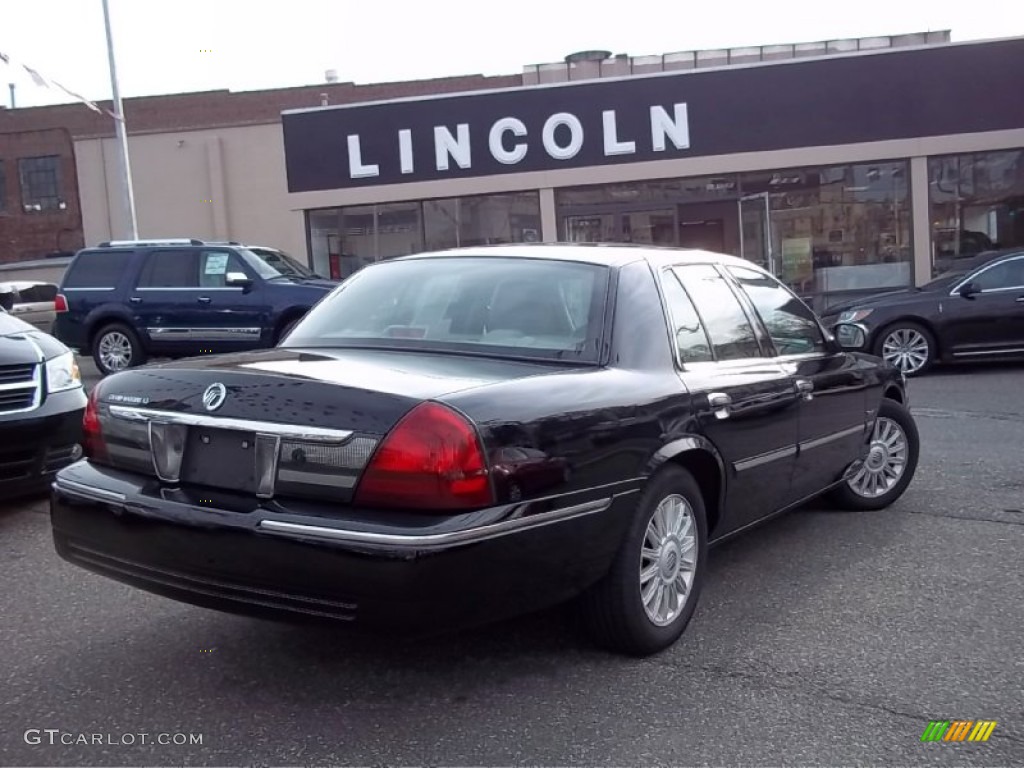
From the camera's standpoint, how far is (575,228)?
18812mm

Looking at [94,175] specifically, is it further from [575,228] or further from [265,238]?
[575,228]

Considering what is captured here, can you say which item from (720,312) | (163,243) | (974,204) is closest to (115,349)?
(163,243)

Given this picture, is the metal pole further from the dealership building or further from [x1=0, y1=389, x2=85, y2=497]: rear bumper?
[x1=0, y1=389, x2=85, y2=497]: rear bumper

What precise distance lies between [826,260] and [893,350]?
5.99 m

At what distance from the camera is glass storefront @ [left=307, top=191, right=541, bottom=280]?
62.5 ft

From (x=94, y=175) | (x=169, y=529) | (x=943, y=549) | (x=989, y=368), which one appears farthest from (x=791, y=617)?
(x=94, y=175)

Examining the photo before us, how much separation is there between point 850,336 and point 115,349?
1106 centimetres

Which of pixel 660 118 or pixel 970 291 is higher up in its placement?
pixel 660 118

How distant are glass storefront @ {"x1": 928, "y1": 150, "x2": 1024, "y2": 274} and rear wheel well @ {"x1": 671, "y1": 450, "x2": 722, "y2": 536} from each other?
595 inches

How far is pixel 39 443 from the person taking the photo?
5844mm

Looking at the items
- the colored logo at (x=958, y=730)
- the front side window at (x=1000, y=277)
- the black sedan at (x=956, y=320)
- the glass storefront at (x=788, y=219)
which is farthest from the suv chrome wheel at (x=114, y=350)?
→ the colored logo at (x=958, y=730)

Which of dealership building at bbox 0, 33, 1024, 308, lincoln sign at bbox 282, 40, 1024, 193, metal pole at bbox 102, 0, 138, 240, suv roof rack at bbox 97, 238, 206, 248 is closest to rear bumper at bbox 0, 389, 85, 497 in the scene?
suv roof rack at bbox 97, 238, 206, 248

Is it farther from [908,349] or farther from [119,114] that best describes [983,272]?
[119,114]

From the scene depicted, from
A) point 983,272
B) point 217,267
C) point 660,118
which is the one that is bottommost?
point 983,272
